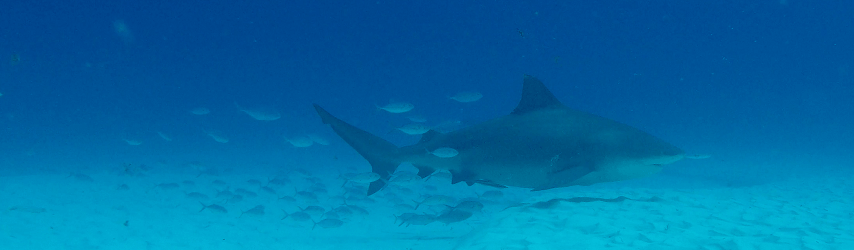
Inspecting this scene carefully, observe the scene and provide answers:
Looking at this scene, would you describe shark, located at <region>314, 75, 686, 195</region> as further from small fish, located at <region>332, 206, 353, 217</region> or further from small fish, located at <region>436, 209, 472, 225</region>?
small fish, located at <region>332, 206, 353, 217</region>

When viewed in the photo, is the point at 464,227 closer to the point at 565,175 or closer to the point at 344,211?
the point at 344,211

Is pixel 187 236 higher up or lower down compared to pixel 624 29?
lower down

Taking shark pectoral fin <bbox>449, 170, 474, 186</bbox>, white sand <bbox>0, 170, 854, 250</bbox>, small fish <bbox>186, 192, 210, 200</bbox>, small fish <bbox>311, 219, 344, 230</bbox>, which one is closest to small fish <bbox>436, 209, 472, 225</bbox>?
white sand <bbox>0, 170, 854, 250</bbox>

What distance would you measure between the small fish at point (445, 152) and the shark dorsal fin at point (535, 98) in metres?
0.94

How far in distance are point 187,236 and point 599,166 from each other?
5.51m

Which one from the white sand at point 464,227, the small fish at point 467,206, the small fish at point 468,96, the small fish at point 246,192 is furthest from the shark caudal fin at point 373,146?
the small fish at point 468,96

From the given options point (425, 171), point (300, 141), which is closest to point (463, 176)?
point (425, 171)

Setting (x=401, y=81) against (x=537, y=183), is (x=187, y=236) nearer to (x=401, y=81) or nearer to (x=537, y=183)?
(x=537, y=183)

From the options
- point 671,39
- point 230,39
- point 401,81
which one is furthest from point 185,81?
point 671,39

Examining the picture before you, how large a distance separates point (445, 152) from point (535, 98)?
1.35m

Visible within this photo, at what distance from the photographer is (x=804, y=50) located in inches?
3642

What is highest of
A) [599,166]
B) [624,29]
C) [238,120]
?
[624,29]

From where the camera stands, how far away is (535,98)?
6.10 meters

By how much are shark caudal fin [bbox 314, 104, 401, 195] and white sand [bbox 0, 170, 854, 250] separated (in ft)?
3.27
